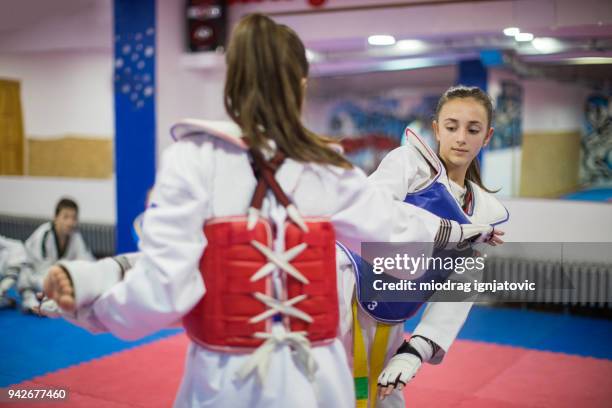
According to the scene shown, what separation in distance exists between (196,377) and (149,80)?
6.06 m

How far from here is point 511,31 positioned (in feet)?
20.4

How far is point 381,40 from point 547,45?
5.13ft

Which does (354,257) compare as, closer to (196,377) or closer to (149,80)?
(196,377)

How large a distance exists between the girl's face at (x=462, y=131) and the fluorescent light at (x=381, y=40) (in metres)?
4.25

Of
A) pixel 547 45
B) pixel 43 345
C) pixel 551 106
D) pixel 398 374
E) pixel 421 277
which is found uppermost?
pixel 547 45

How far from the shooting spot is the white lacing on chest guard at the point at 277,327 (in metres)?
1.76

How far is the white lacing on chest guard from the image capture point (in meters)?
1.76

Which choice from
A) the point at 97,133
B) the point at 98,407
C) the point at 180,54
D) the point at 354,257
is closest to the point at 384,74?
the point at 180,54

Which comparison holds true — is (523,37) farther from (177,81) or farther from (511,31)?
(177,81)

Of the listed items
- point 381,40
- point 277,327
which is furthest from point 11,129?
point 277,327

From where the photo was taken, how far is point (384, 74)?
9523 mm

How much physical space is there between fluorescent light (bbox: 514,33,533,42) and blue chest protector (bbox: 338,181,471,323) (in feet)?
13.6

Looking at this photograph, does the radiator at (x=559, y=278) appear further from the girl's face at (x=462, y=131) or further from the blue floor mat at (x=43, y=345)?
the blue floor mat at (x=43, y=345)

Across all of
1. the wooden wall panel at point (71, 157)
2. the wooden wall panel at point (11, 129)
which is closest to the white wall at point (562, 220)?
the wooden wall panel at point (71, 157)
